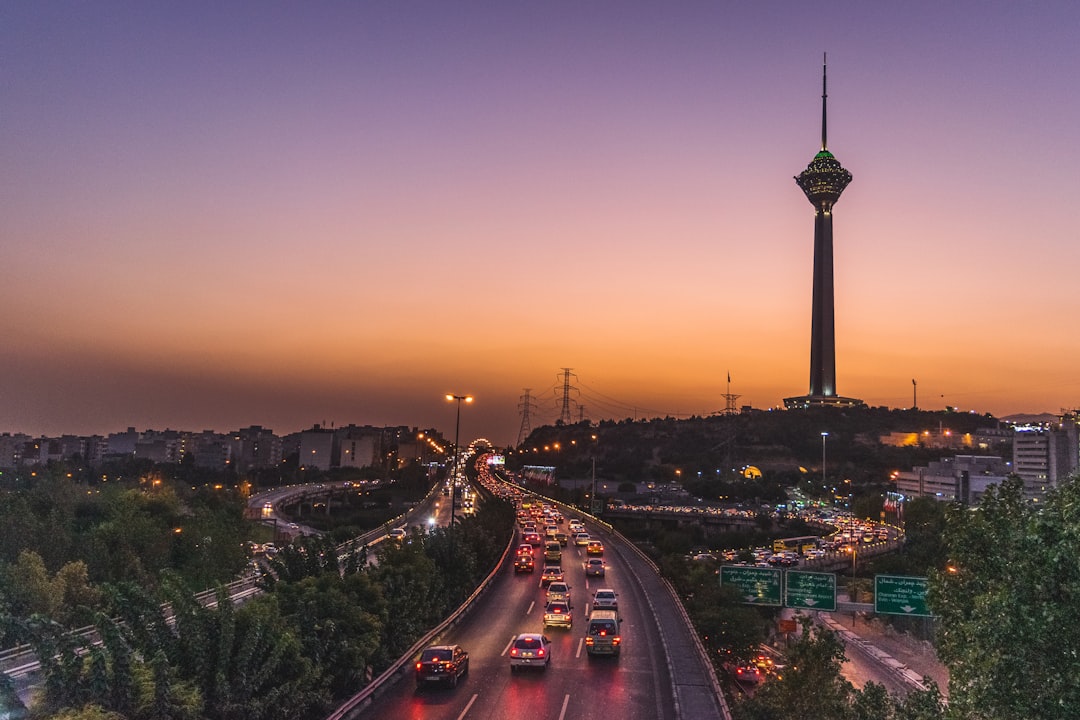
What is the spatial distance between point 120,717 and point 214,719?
3.32m

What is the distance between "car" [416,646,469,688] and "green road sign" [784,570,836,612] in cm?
1766

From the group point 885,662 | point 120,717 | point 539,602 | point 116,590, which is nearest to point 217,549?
point 539,602

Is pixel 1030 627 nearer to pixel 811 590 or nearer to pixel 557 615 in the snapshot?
pixel 557 615

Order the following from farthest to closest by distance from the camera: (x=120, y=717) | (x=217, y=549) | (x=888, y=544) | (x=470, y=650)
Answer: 1. (x=888, y=544)
2. (x=217, y=549)
3. (x=470, y=650)
4. (x=120, y=717)

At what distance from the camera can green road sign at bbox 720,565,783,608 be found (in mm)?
36281

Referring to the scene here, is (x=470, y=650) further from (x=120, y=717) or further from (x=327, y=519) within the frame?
(x=327, y=519)

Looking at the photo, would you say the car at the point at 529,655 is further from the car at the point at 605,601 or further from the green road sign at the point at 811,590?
the green road sign at the point at 811,590

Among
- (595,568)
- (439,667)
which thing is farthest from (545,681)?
(595,568)

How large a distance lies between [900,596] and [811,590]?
12.5ft

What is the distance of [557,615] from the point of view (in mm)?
33156

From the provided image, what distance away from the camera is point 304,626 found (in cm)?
2155

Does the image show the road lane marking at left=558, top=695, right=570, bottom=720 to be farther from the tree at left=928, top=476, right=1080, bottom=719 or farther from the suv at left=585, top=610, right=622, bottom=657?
the tree at left=928, top=476, right=1080, bottom=719

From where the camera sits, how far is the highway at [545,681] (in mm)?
21219

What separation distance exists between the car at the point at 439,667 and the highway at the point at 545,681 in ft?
0.97
